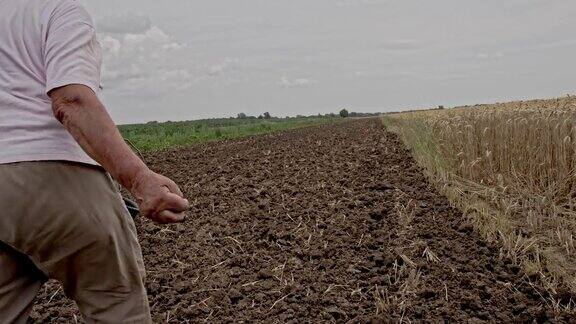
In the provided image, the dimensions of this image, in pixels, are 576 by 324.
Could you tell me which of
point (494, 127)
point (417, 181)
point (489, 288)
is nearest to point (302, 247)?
point (489, 288)

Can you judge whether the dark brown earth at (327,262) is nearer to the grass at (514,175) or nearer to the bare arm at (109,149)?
the grass at (514,175)

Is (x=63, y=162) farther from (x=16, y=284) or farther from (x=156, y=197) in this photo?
(x=16, y=284)

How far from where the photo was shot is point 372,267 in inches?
192

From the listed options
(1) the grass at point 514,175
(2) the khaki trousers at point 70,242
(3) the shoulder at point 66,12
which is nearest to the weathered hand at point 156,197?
(2) the khaki trousers at point 70,242

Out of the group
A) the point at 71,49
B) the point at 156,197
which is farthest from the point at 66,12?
the point at 156,197

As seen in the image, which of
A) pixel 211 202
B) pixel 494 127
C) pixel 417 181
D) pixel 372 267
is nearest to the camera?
pixel 372 267

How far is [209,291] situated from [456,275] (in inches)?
62.7

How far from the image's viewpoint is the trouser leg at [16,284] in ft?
6.61

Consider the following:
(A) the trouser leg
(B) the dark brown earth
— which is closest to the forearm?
(A) the trouser leg

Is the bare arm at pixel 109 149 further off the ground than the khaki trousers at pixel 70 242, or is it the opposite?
the bare arm at pixel 109 149

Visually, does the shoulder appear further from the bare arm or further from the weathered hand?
the weathered hand

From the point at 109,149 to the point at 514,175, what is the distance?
23.9 ft

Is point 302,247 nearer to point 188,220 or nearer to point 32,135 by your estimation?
point 188,220

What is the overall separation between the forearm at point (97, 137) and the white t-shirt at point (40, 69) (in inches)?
2.4
